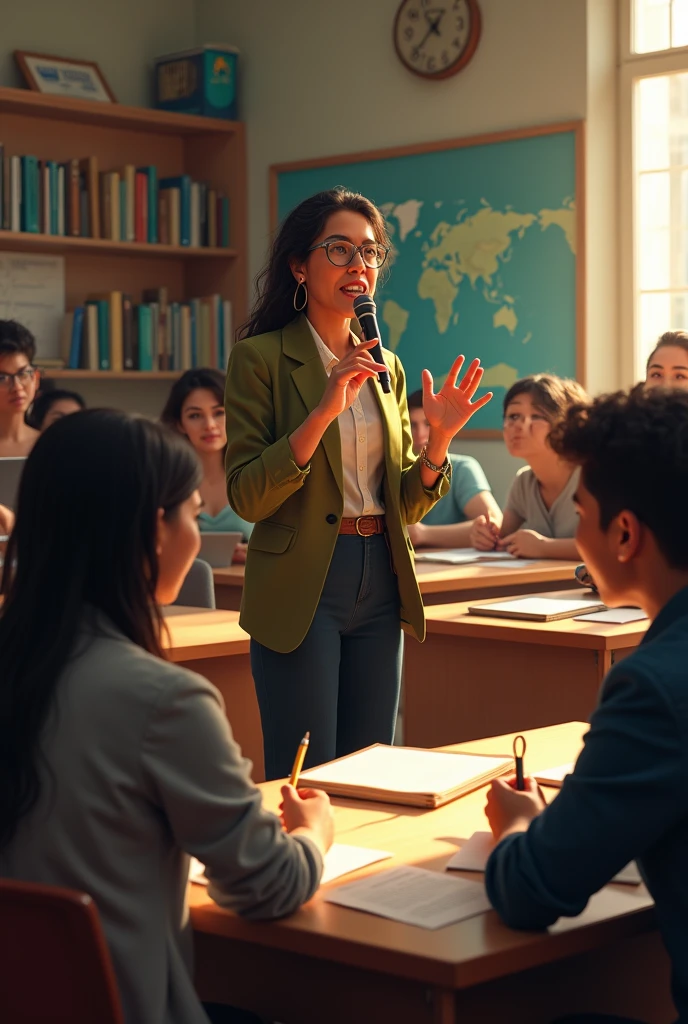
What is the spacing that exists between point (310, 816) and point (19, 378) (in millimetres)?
3356

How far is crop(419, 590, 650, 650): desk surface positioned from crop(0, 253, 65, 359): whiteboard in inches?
127

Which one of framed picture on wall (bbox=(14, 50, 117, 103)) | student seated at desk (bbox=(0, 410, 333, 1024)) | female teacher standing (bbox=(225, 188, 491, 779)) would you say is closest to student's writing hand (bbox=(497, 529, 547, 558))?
female teacher standing (bbox=(225, 188, 491, 779))

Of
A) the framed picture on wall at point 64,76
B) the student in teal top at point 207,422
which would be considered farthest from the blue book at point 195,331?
the student in teal top at point 207,422

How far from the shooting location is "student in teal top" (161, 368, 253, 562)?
15.2ft

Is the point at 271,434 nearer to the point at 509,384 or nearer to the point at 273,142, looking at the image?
the point at 509,384

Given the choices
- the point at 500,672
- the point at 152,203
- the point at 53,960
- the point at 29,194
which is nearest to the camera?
the point at 53,960

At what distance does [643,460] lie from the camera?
1.40 metres

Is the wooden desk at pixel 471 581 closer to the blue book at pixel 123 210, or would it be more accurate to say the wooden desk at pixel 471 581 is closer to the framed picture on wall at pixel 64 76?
the blue book at pixel 123 210

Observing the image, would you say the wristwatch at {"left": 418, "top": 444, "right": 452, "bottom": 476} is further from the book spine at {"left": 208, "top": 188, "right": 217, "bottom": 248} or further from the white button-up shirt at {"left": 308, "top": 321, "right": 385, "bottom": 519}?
the book spine at {"left": 208, "top": 188, "right": 217, "bottom": 248}

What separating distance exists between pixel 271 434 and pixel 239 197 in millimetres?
4079

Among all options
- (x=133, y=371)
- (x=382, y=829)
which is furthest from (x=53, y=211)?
(x=382, y=829)

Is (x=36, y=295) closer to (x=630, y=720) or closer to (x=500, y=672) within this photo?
(x=500, y=672)

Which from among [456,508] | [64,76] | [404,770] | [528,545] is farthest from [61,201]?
[404,770]

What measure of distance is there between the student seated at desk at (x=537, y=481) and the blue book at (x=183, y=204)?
221cm
